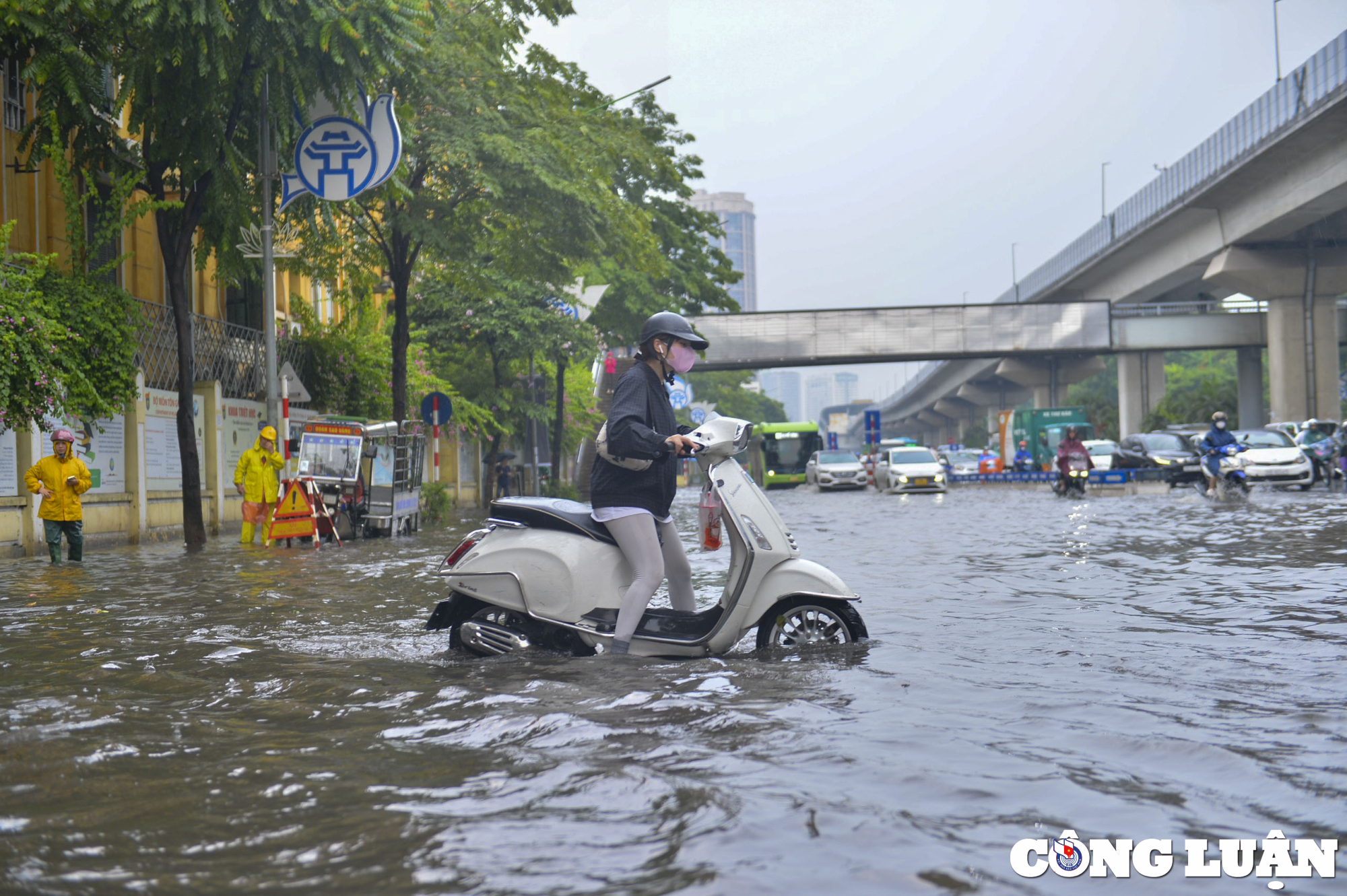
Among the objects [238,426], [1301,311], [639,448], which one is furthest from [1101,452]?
[639,448]

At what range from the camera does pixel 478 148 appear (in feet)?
69.2

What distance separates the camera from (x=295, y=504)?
18.7 m

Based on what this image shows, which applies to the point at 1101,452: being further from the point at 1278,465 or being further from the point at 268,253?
the point at 268,253

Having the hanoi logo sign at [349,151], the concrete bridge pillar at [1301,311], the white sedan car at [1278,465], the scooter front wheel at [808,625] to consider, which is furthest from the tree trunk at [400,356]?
the concrete bridge pillar at [1301,311]

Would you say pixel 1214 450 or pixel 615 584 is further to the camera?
pixel 1214 450

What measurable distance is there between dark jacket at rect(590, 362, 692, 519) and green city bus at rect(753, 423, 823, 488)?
51459 millimetres

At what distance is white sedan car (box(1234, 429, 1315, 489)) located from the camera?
1123 inches

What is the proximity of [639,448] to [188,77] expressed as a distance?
37.9 feet

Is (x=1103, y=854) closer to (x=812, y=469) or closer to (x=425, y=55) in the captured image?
(x=425, y=55)

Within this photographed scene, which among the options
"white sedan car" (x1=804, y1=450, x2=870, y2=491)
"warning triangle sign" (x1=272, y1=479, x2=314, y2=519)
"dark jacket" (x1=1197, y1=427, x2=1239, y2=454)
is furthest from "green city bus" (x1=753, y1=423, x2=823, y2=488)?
"warning triangle sign" (x1=272, y1=479, x2=314, y2=519)

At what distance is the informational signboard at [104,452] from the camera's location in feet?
62.5

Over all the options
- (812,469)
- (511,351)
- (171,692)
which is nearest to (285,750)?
(171,692)

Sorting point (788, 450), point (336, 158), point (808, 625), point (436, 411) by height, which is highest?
point (336, 158)

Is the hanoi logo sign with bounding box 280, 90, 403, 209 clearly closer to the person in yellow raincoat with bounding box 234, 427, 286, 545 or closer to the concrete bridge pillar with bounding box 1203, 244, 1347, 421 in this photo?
the person in yellow raincoat with bounding box 234, 427, 286, 545
